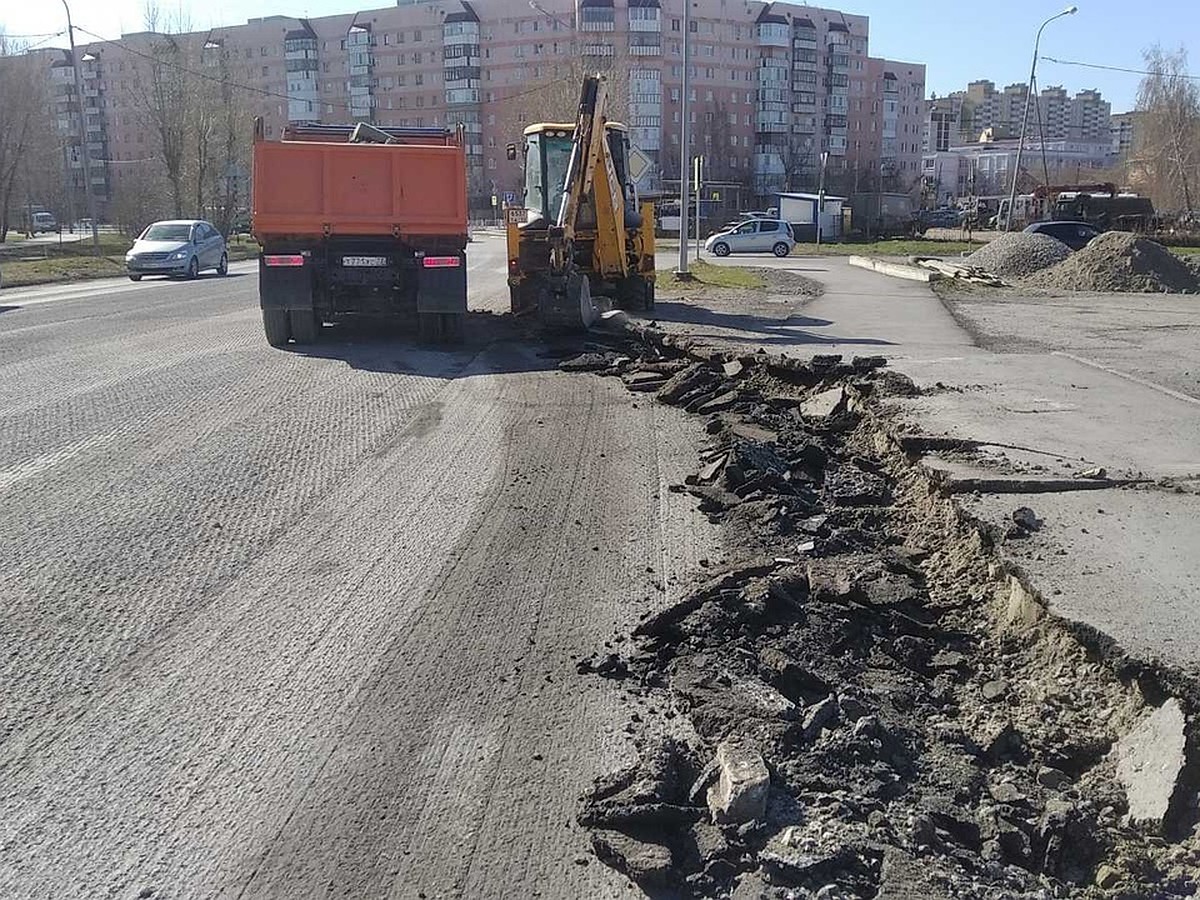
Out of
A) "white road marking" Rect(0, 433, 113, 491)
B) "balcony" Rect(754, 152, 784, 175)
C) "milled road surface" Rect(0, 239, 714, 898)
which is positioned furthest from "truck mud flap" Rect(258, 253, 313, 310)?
"balcony" Rect(754, 152, 784, 175)

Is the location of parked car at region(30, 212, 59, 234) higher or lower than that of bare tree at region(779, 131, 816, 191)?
lower

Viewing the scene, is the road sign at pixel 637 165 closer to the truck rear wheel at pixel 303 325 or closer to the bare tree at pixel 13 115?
the truck rear wheel at pixel 303 325

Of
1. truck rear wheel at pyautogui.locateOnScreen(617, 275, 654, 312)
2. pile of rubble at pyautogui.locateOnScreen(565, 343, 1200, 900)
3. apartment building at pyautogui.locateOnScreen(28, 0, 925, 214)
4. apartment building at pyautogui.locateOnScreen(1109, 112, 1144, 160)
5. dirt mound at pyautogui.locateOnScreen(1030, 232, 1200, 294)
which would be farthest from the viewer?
apartment building at pyautogui.locateOnScreen(1109, 112, 1144, 160)

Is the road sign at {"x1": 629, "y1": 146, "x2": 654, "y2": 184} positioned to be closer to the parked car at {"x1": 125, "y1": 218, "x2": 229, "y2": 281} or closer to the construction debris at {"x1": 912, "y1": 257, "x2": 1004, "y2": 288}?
the construction debris at {"x1": 912, "y1": 257, "x2": 1004, "y2": 288}

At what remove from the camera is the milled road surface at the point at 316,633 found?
11.0ft

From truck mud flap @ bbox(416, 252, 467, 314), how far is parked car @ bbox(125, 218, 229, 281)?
20446mm

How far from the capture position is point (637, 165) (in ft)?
64.4

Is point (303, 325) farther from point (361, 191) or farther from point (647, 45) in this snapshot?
point (647, 45)

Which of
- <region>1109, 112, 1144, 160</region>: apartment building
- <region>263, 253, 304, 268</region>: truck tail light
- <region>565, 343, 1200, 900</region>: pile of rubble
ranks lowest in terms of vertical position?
<region>565, 343, 1200, 900</region>: pile of rubble

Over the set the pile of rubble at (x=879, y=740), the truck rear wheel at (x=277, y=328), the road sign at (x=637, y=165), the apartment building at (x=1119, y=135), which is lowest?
the pile of rubble at (x=879, y=740)

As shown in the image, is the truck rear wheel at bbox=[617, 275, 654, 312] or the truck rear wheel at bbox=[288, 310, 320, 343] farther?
the truck rear wheel at bbox=[617, 275, 654, 312]

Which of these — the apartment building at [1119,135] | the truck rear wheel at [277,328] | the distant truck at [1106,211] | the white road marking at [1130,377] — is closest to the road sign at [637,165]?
the truck rear wheel at [277,328]

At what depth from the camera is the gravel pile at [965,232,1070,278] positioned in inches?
1207

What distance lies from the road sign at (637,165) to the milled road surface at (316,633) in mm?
9953
